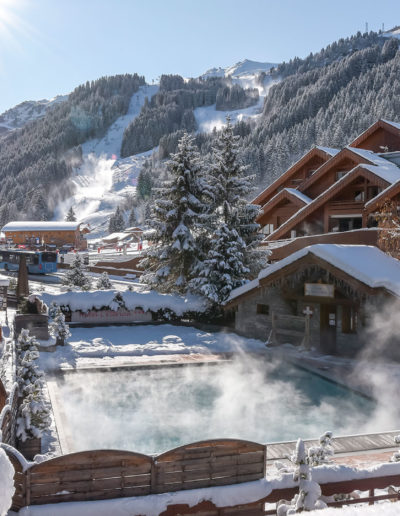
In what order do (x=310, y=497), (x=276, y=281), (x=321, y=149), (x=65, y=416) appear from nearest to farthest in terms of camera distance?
(x=310, y=497) < (x=65, y=416) < (x=276, y=281) < (x=321, y=149)

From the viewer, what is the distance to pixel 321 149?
122ft

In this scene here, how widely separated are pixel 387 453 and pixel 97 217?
150035 millimetres

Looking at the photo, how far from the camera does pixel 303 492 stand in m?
6.38

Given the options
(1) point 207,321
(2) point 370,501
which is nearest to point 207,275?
(1) point 207,321

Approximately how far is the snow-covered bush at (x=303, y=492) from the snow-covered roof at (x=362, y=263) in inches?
476

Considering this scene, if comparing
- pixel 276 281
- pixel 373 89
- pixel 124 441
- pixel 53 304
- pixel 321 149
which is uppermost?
pixel 373 89

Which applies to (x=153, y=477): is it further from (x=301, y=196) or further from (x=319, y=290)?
(x=301, y=196)

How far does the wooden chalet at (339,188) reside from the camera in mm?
27688

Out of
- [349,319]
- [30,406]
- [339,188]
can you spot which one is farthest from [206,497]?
[339,188]

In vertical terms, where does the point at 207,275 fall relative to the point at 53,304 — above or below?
above

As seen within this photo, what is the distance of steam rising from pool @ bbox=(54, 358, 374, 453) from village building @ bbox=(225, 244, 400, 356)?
10.4ft

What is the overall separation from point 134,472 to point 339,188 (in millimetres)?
26008

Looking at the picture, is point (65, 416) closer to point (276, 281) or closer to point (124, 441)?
point (124, 441)

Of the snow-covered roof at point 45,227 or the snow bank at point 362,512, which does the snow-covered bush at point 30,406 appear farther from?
the snow-covered roof at point 45,227
